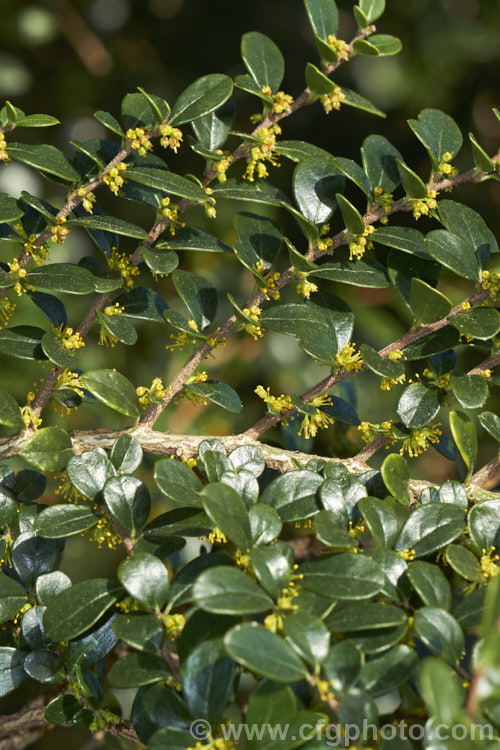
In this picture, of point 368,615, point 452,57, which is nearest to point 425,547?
point 368,615

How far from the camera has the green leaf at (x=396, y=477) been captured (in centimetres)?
78

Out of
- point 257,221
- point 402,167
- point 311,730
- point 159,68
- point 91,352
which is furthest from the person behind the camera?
point 159,68

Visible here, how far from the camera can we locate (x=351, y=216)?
2.64 feet

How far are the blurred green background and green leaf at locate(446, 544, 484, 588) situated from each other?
3.36ft

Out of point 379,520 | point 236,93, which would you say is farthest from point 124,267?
point 236,93

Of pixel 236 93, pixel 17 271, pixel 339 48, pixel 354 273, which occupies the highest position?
pixel 339 48

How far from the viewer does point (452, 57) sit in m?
2.06

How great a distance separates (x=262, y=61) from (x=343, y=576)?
1.98 feet

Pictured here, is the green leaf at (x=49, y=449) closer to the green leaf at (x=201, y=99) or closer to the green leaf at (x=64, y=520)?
the green leaf at (x=64, y=520)

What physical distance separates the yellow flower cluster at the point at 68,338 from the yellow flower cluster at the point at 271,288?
22cm

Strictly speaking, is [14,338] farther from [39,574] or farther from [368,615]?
[368,615]

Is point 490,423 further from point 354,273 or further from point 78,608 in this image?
point 78,608

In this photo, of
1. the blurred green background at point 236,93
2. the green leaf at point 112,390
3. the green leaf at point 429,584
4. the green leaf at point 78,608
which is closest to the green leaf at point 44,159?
the green leaf at point 112,390

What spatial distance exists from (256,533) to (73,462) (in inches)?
8.3
